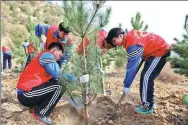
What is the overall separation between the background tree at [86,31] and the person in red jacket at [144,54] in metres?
0.38

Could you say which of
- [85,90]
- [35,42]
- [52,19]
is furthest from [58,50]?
[52,19]

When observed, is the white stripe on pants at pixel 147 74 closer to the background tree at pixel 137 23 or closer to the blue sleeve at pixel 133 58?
the blue sleeve at pixel 133 58

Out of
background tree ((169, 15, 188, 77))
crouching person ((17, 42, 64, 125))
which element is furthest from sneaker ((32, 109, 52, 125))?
background tree ((169, 15, 188, 77))

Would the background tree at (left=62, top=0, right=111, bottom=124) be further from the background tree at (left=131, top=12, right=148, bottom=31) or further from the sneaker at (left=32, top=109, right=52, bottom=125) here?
the background tree at (left=131, top=12, right=148, bottom=31)

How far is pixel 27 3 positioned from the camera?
31500 millimetres

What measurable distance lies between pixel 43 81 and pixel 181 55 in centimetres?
181

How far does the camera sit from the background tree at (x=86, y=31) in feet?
14.2

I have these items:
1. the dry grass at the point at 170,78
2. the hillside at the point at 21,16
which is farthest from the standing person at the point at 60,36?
the hillside at the point at 21,16

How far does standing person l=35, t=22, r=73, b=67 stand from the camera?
4917 millimetres

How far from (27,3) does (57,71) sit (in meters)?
27.8

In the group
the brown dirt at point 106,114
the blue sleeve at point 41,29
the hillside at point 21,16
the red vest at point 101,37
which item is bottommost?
the brown dirt at point 106,114

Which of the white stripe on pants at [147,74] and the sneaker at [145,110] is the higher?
the white stripe on pants at [147,74]

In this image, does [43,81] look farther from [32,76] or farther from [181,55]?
[181,55]

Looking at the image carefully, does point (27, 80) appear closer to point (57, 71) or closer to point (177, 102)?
point (57, 71)
